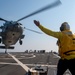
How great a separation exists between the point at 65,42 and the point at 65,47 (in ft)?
0.55

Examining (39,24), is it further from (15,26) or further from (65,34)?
(15,26)

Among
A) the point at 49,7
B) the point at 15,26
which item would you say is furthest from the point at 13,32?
the point at 49,7

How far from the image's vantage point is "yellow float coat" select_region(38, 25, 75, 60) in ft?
23.5

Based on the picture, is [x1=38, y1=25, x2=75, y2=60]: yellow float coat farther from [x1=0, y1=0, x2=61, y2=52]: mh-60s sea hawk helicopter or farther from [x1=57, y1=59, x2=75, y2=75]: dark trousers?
[x1=0, y1=0, x2=61, y2=52]: mh-60s sea hawk helicopter

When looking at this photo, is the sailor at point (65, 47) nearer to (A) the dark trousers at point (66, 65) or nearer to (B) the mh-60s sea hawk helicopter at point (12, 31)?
(A) the dark trousers at point (66, 65)

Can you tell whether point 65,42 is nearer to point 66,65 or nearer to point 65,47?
point 65,47

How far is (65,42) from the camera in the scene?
7273mm

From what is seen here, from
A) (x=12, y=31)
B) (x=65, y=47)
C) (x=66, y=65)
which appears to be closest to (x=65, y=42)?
(x=65, y=47)

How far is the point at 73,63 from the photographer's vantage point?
23.7 ft

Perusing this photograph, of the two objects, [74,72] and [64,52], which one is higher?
[64,52]

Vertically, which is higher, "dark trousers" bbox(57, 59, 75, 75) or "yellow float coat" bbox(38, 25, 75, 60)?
"yellow float coat" bbox(38, 25, 75, 60)

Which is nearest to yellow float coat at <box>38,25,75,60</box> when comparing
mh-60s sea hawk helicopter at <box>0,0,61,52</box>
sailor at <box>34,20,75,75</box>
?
sailor at <box>34,20,75,75</box>

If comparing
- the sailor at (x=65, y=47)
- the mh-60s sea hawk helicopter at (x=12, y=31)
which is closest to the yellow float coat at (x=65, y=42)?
the sailor at (x=65, y=47)

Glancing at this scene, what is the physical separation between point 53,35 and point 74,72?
1.28 metres
